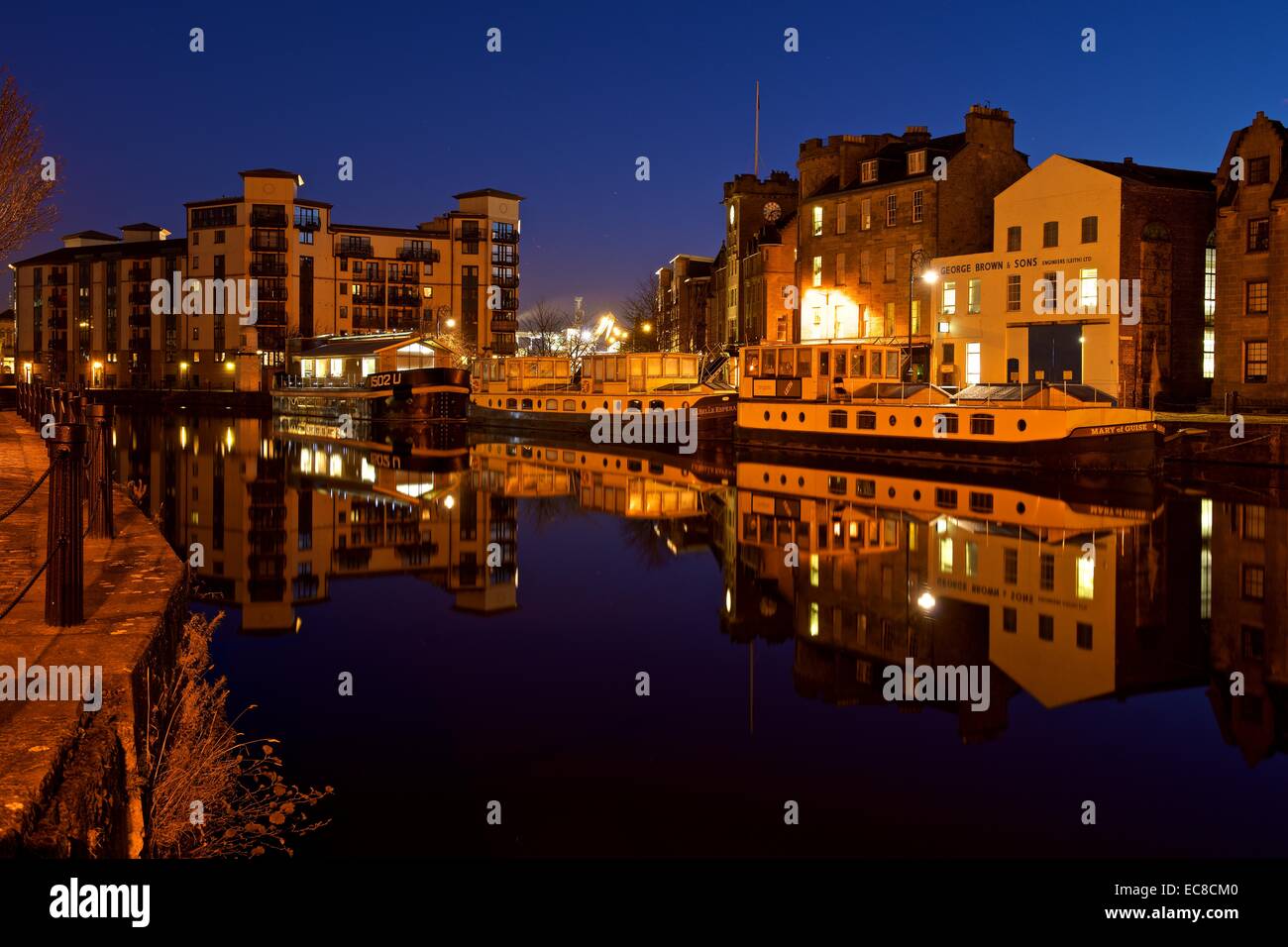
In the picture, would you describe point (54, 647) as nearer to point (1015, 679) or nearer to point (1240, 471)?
point (1015, 679)

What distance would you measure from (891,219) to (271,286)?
56.0m

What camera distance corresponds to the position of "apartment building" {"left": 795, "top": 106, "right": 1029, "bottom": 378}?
4934 centimetres

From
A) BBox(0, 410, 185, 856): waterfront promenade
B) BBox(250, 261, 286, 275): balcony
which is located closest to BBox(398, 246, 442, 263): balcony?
BBox(250, 261, 286, 275): balcony

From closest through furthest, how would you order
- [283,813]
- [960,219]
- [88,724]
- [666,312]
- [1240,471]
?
[88,724]
[283,813]
[1240,471]
[960,219]
[666,312]

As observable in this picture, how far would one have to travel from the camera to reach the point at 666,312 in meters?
93.6

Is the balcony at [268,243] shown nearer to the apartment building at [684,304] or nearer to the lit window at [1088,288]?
the apartment building at [684,304]

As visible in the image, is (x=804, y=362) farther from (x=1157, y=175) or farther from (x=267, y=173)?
(x=267, y=173)

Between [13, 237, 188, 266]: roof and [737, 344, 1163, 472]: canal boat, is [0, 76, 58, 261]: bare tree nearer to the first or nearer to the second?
[737, 344, 1163, 472]: canal boat

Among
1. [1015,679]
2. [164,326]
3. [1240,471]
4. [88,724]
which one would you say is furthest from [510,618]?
[164,326]

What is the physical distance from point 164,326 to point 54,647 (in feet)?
326

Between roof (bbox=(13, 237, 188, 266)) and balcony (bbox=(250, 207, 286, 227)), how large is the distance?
32.2ft

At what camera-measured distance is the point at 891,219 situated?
51.5 meters

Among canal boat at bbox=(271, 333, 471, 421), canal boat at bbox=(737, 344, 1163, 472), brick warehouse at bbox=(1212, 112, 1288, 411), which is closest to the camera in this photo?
canal boat at bbox=(737, 344, 1163, 472)

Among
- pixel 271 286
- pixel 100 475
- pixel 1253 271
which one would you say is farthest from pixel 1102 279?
pixel 271 286
